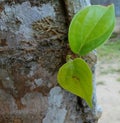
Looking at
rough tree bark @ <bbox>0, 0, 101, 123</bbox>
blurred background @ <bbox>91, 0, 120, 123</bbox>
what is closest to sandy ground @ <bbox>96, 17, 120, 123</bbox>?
blurred background @ <bbox>91, 0, 120, 123</bbox>

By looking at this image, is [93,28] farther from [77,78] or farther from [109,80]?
[109,80]

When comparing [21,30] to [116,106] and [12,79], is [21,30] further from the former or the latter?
[116,106]

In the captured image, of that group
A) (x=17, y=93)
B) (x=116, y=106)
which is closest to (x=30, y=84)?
(x=17, y=93)

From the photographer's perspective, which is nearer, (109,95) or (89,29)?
(89,29)

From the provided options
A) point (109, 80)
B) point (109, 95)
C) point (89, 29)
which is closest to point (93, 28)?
point (89, 29)

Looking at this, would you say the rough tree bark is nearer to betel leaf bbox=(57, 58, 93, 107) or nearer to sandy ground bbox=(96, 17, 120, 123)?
betel leaf bbox=(57, 58, 93, 107)
